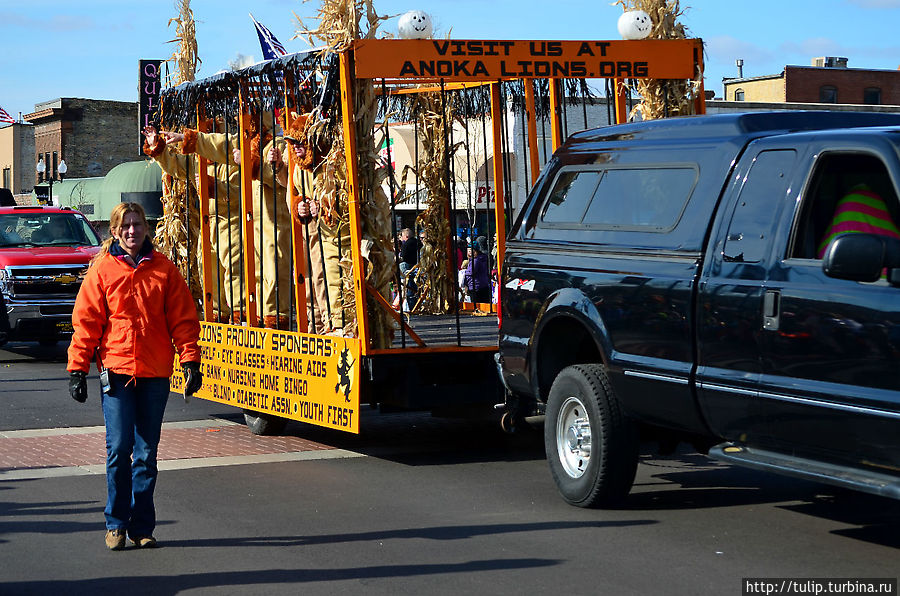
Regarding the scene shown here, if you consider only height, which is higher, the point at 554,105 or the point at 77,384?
the point at 554,105

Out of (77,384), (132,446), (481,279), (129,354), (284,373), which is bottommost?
(132,446)

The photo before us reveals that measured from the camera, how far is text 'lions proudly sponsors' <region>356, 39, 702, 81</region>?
9156mm

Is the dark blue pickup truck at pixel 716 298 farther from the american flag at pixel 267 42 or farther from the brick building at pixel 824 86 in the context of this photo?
the brick building at pixel 824 86

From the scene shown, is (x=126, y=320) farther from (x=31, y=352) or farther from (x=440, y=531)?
(x=31, y=352)

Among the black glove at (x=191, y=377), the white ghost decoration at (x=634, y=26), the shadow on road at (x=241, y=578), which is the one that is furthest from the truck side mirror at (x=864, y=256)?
the white ghost decoration at (x=634, y=26)

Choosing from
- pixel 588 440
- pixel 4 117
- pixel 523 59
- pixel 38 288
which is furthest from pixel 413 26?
pixel 4 117

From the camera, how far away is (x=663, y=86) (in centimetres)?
1078

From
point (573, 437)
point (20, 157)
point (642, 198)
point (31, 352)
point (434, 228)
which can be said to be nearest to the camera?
point (642, 198)

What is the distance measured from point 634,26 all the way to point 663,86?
0.59m

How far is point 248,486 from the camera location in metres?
8.66

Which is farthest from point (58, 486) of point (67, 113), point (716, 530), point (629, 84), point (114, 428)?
point (67, 113)

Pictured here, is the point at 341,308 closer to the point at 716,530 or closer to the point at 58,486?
the point at 58,486

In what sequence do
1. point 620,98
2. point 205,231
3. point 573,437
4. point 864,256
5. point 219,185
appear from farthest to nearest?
point 219,185
point 205,231
point 620,98
point 573,437
point 864,256

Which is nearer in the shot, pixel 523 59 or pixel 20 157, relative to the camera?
pixel 523 59
